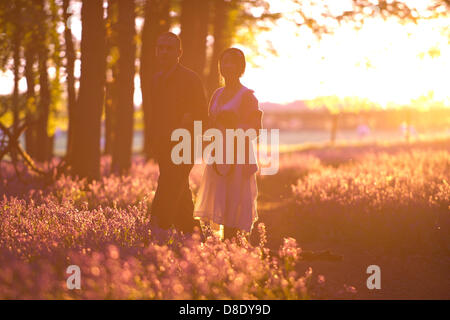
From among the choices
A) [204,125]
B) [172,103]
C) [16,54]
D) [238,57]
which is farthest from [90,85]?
[238,57]

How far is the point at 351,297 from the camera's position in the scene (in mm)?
5102

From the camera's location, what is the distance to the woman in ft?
19.3

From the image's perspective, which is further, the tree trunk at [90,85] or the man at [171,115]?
the tree trunk at [90,85]

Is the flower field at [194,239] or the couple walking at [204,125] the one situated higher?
the couple walking at [204,125]

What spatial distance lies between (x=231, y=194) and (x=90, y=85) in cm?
451

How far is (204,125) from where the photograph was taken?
238 inches

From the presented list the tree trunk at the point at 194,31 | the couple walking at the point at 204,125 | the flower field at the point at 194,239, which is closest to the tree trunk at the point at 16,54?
the flower field at the point at 194,239

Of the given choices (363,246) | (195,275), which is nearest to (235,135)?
(195,275)

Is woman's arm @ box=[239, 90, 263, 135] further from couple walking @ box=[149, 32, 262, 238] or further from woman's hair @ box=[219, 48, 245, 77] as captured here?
woman's hair @ box=[219, 48, 245, 77]

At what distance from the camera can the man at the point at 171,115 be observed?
5.94 m

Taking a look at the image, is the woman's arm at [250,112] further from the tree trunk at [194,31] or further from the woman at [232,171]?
the tree trunk at [194,31]

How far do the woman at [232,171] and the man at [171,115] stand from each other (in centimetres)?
26

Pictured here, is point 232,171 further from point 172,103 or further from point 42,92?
point 42,92

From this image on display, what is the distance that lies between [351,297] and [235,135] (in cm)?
225
